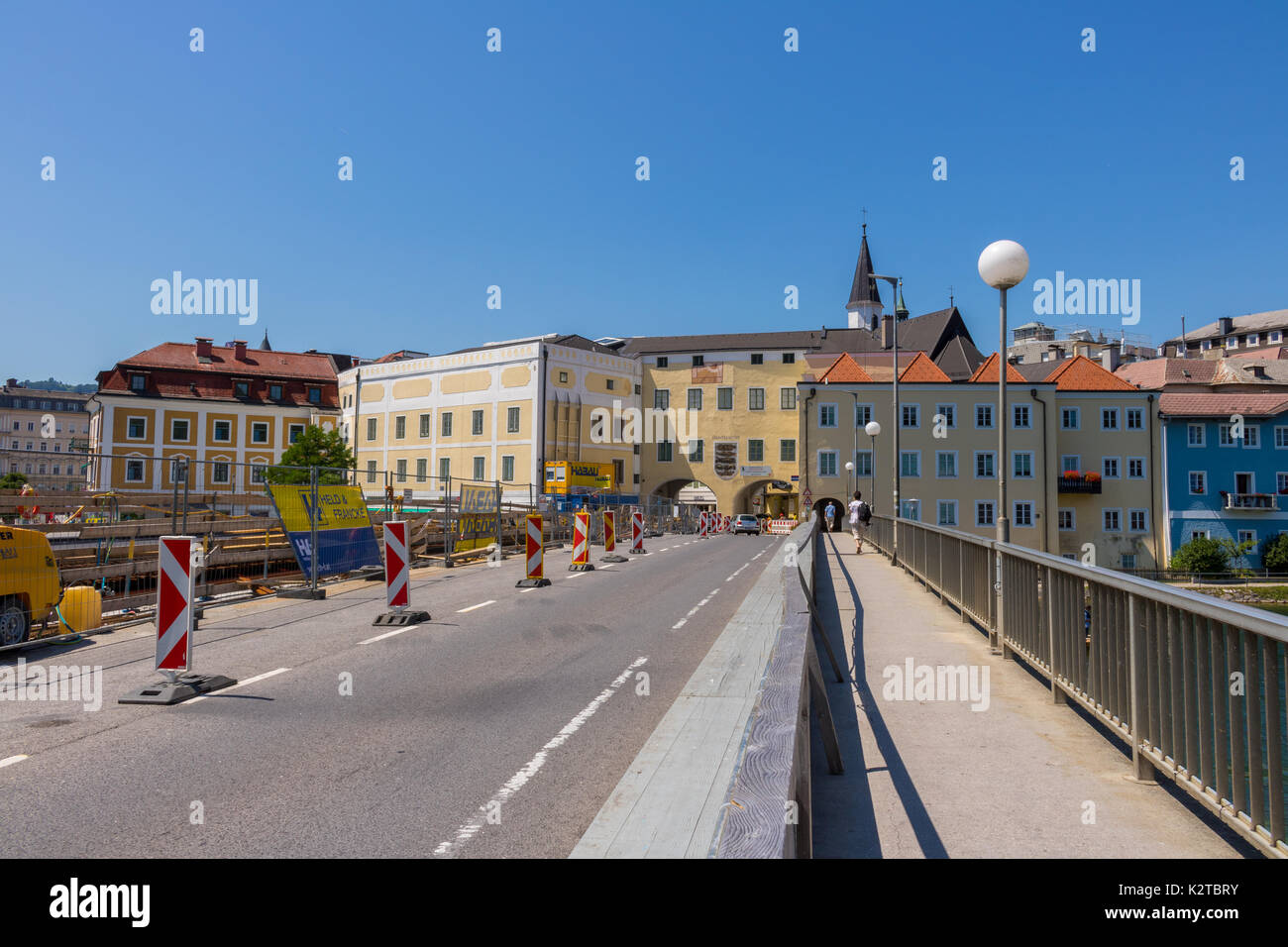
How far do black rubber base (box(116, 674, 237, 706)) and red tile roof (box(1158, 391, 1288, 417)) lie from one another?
72.3 metres

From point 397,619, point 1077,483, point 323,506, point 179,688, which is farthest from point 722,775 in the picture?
point 1077,483

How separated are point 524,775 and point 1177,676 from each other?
11.8 feet

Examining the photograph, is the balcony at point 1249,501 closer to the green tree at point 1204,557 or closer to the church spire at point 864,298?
the green tree at point 1204,557

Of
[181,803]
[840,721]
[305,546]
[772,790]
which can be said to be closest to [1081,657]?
[840,721]

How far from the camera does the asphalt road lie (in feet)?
14.1

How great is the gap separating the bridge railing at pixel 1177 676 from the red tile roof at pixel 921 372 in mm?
60528

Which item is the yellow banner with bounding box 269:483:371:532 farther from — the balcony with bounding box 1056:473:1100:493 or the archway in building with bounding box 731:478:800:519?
the balcony with bounding box 1056:473:1100:493

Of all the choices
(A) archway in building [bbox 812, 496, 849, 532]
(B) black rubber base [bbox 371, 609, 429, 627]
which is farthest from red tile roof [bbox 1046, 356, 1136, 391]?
(B) black rubber base [bbox 371, 609, 429, 627]

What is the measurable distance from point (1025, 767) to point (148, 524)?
1369 cm

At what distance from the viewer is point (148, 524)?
14125mm

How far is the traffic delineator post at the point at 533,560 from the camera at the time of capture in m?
16.9

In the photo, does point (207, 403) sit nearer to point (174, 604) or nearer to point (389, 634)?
point (389, 634)

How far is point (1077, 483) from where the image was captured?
63969 millimetres
